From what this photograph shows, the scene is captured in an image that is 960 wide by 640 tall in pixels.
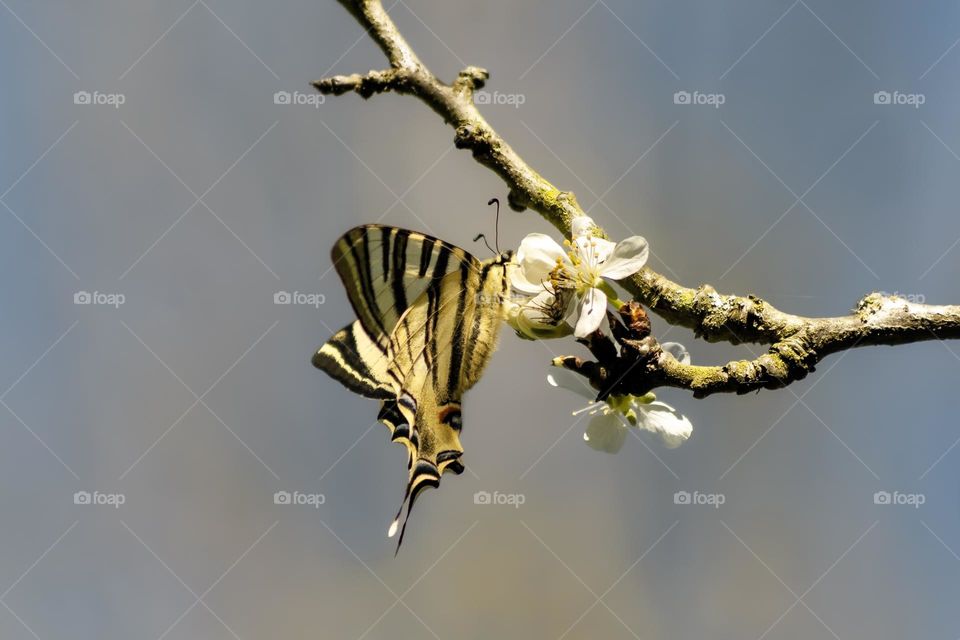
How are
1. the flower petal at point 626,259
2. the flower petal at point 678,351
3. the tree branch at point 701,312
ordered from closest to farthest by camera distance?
1. the tree branch at point 701,312
2. the flower petal at point 626,259
3. the flower petal at point 678,351

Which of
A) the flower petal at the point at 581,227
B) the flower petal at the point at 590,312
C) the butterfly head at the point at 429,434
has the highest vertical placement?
the flower petal at the point at 581,227

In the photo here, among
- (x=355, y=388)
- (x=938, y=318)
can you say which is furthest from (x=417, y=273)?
(x=938, y=318)

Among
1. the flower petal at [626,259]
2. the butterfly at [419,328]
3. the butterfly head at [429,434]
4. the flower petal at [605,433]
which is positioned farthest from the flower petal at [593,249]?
the butterfly head at [429,434]

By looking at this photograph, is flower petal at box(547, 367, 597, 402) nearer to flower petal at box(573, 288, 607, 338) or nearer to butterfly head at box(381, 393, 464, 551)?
flower petal at box(573, 288, 607, 338)

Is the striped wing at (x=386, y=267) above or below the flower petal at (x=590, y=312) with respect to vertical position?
above

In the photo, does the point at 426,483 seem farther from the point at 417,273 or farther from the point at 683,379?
the point at 683,379

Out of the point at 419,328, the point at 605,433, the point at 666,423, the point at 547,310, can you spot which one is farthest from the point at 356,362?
the point at 666,423

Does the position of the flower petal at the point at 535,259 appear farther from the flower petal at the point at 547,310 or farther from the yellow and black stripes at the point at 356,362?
the yellow and black stripes at the point at 356,362

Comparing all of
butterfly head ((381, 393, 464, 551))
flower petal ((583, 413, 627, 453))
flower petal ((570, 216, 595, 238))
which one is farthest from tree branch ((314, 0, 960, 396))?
butterfly head ((381, 393, 464, 551))
